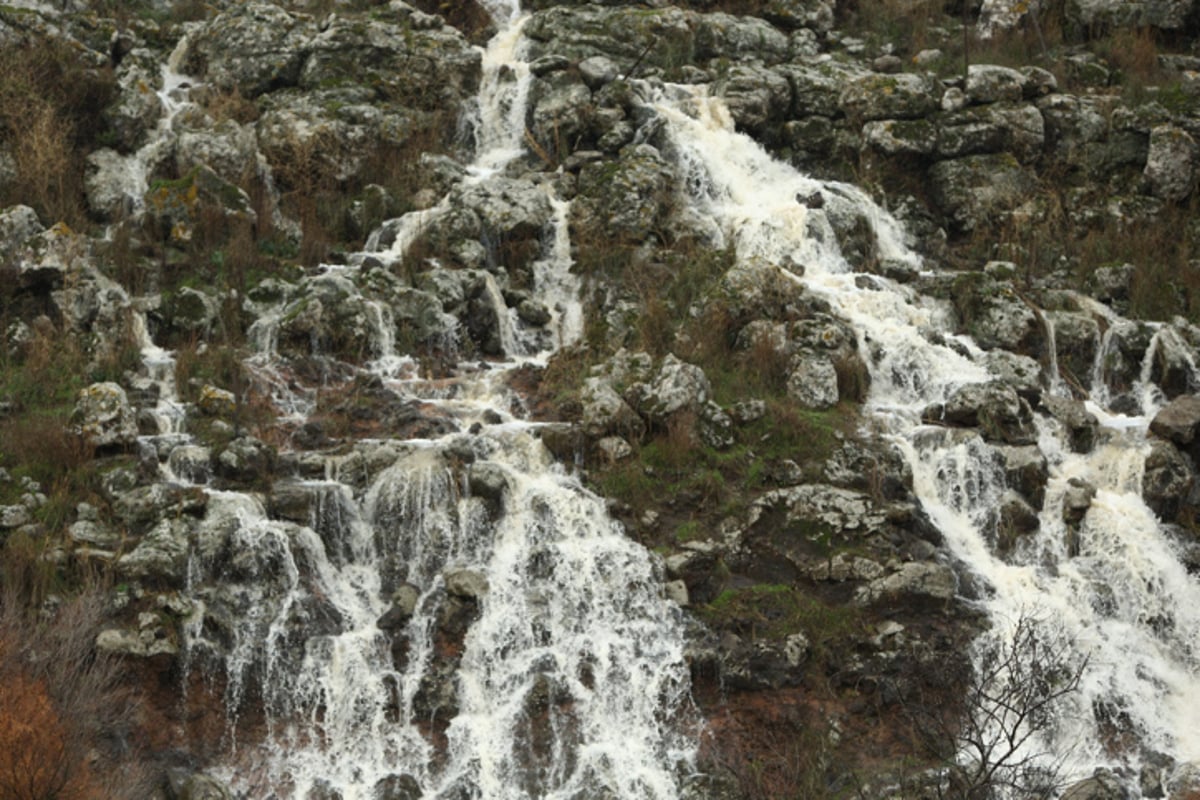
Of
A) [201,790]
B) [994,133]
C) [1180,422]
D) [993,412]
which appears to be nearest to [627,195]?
[994,133]

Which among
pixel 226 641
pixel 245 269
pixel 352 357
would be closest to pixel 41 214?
pixel 245 269

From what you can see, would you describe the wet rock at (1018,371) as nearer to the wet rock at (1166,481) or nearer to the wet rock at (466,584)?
the wet rock at (1166,481)

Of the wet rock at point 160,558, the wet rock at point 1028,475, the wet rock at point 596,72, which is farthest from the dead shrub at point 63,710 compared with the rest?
the wet rock at point 596,72

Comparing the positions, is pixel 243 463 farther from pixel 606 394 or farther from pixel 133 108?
pixel 133 108

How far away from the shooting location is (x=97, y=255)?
17703 mm

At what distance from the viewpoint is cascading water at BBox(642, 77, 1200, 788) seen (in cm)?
1257

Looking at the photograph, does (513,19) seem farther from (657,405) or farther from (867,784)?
(867,784)

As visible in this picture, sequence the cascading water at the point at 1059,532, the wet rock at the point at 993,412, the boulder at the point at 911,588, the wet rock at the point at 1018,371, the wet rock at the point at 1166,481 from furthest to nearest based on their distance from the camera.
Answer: the wet rock at the point at 1018,371 < the wet rock at the point at 993,412 < the wet rock at the point at 1166,481 < the boulder at the point at 911,588 < the cascading water at the point at 1059,532

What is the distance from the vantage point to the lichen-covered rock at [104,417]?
14.0 m

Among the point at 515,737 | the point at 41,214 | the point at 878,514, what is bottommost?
the point at 515,737

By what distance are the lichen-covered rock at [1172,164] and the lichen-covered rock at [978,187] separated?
1934 millimetres

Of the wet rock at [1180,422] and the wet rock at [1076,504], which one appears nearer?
the wet rock at [1076,504]

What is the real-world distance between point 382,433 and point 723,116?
10.0 m

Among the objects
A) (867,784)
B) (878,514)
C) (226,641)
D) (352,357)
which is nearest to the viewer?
(867,784)
